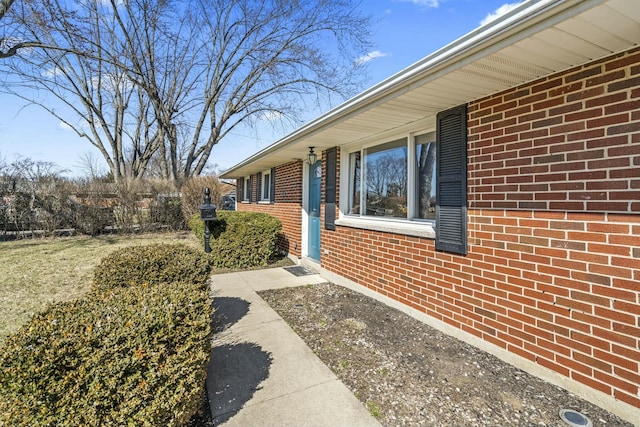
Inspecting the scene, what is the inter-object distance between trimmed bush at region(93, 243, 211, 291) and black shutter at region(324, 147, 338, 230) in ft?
8.55

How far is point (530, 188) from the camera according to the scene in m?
2.69

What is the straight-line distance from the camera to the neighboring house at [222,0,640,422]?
2.10 m

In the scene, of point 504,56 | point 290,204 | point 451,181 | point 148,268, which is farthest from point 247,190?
point 504,56

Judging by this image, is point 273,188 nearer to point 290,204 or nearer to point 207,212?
point 290,204

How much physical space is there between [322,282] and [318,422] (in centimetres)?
372

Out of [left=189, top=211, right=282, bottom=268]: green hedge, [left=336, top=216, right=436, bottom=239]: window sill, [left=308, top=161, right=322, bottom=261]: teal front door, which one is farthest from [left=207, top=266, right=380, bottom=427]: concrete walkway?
[left=308, top=161, right=322, bottom=261]: teal front door

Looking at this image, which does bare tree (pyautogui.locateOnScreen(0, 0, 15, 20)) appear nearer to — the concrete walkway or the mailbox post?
the mailbox post

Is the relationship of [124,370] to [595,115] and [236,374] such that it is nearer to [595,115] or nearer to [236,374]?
[236,374]

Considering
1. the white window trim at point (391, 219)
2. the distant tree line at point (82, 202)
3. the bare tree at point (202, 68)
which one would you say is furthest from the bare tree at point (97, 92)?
the white window trim at point (391, 219)

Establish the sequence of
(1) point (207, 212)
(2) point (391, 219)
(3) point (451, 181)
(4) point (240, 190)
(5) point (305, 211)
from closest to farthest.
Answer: (3) point (451, 181), (2) point (391, 219), (1) point (207, 212), (5) point (305, 211), (4) point (240, 190)

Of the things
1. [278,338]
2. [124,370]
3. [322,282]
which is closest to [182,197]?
[322,282]

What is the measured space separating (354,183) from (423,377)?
3496 millimetres

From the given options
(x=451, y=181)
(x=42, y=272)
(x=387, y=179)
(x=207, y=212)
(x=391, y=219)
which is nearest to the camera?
(x=451, y=181)

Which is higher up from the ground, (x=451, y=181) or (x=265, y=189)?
(x=265, y=189)
